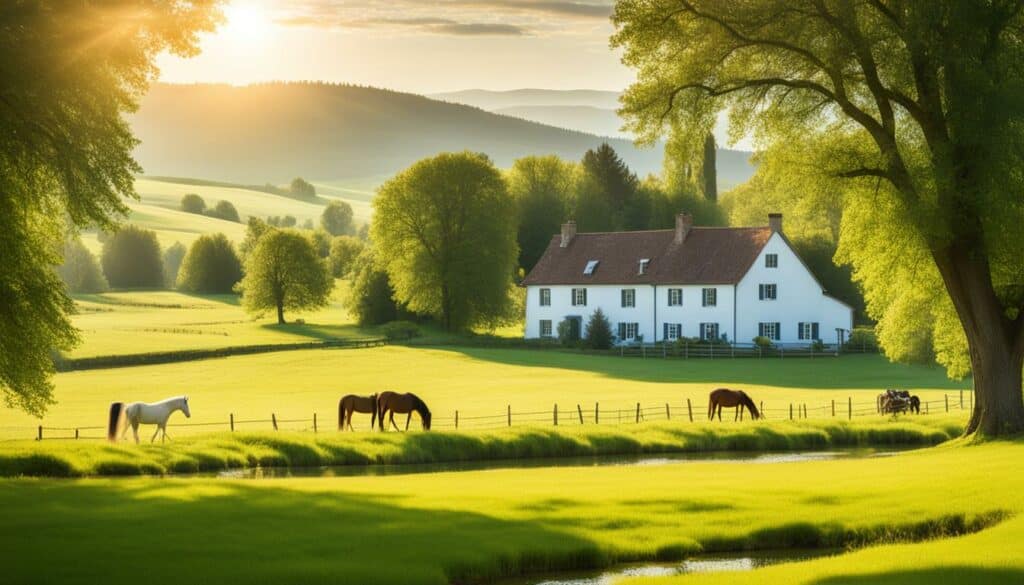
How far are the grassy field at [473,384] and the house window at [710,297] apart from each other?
8208mm

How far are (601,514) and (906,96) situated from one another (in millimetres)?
16615

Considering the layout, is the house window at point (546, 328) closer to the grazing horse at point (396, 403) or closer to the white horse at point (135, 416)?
the grazing horse at point (396, 403)

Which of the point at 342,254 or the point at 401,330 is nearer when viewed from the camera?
the point at 401,330

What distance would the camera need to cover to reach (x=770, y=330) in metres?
85.8

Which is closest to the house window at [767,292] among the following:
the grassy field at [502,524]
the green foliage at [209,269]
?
the grassy field at [502,524]

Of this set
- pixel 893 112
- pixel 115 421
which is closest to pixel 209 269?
pixel 115 421

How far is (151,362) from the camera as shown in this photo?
7512 cm

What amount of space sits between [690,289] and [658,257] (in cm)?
441

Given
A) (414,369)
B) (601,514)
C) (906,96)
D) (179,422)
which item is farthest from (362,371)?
(601,514)

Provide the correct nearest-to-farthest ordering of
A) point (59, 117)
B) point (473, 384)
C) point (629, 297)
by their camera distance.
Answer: point (59, 117) < point (473, 384) < point (629, 297)

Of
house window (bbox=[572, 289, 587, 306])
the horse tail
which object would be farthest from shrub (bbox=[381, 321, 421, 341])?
the horse tail

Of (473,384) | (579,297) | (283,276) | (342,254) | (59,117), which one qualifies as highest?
(342,254)

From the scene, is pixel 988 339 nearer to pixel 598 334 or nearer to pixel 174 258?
pixel 598 334

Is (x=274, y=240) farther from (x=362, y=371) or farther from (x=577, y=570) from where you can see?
(x=577, y=570)
